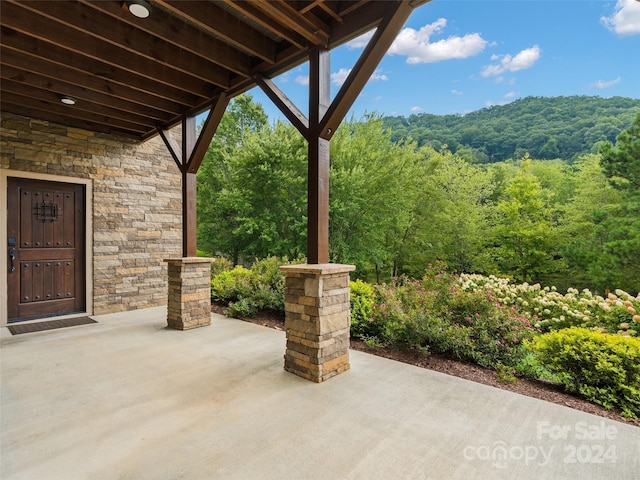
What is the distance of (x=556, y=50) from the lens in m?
14.7

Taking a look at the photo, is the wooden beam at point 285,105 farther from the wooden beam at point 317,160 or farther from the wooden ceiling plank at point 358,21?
the wooden ceiling plank at point 358,21

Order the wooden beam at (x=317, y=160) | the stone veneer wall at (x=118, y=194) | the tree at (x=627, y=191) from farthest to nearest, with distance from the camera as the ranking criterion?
the tree at (x=627, y=191)
the stone veneer wall at (x=118, y=194)
the wooden beam at (x=317, y=160)

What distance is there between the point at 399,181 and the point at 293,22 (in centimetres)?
943

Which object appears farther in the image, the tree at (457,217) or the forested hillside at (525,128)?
the forested hillside at (525,128)

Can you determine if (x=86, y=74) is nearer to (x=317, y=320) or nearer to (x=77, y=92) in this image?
(x=77, y=92)

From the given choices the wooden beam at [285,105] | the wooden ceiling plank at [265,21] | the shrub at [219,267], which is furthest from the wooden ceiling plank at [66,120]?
the wooden ceiling plank at [265,21]

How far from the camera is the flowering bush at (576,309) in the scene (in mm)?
3311

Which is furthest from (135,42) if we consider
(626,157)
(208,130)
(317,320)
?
(626,157)

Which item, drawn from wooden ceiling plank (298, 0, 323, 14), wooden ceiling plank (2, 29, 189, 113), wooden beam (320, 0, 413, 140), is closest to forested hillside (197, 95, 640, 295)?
wooden ceiling plank (2, 29, 189, 113)

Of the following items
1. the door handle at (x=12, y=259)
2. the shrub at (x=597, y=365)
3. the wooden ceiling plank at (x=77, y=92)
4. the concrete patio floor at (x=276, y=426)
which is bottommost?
the concrete patio floor at (x=276, y=426)

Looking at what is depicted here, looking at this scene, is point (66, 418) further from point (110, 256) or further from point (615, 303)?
point (615, 303)

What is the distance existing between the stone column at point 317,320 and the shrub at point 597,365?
176 centimetres

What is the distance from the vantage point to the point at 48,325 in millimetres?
4273

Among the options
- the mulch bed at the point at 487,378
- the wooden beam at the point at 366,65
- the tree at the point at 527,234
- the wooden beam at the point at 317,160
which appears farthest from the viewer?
the tree at the point at 527,234
